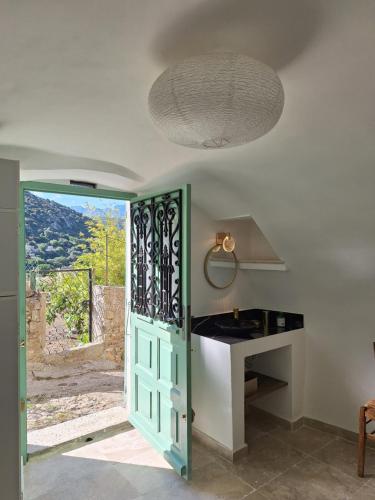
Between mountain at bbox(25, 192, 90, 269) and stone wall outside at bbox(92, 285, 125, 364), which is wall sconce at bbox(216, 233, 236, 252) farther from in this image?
mountain at bbox(25, 192, 90, 269)

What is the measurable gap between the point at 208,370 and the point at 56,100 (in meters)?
2.12

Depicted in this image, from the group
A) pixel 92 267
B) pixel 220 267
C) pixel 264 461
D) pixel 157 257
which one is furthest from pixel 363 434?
pixel 92 267

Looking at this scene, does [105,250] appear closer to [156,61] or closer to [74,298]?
[74,298]

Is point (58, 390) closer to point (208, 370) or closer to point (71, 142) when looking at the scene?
point (208, 370)

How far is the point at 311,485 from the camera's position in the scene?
2.15m

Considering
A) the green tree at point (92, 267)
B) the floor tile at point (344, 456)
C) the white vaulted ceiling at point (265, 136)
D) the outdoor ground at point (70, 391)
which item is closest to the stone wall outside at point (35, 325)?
Answer: the outdoor ground at point (70, 391)

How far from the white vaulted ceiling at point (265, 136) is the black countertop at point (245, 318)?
120 millimetres

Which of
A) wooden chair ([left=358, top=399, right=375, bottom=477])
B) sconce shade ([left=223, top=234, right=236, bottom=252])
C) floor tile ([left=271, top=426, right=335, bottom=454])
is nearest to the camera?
wooden chair ([left=358, top=399, right=375, bottom=477])

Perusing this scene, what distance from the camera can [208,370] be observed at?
2.62 metres

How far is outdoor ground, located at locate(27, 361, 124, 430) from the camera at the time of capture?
3.29 m

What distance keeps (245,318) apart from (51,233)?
10.1 feet

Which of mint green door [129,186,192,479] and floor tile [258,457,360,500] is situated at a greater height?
mint green door [129,186,192,479]

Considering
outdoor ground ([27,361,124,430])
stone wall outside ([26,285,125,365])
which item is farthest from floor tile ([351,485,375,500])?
stone wall outside ([26,285,125,365])

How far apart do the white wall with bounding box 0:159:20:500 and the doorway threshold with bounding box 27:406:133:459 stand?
1.04m
